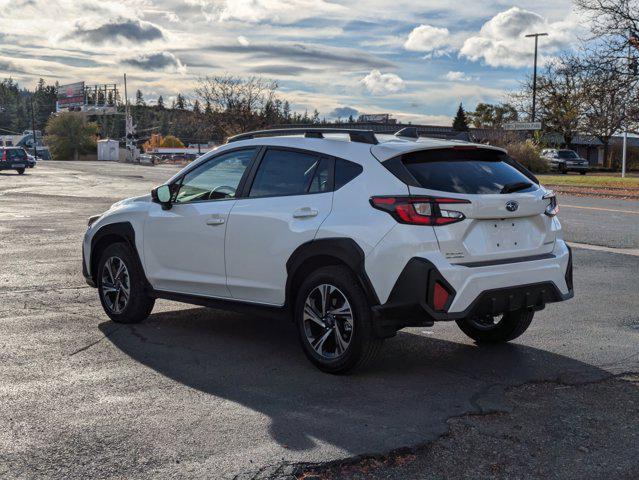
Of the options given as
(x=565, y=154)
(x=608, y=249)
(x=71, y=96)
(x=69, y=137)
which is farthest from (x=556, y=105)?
(x=71, y=96)

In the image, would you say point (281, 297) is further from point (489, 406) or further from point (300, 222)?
point (489, 406)

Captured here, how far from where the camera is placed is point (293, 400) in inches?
198

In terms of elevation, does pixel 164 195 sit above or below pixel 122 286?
above

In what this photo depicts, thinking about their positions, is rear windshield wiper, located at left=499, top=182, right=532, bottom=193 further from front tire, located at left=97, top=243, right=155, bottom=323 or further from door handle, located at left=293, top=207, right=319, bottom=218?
front tire, located at left=97, top=243, right=155, bottom=323

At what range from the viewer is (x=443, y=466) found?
13.1 feet

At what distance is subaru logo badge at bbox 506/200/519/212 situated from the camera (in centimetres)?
550

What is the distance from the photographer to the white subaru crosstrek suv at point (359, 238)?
5207mm

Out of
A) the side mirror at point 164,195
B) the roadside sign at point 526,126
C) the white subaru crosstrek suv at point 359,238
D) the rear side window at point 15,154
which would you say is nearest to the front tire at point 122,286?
the white subaru crosstrek suv at point 359,238

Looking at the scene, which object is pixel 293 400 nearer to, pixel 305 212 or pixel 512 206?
pixel 305 212

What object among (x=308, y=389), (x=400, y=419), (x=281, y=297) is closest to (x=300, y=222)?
(x=281, y=297)

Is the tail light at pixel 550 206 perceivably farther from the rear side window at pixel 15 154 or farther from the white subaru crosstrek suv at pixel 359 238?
the rear side window at pixel 15 154

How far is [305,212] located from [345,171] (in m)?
0.41

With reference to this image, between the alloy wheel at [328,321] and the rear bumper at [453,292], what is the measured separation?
30cm

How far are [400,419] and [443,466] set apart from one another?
2.36ft
